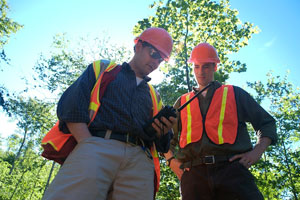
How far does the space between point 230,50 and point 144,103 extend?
10760mm

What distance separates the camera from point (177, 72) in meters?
11.4

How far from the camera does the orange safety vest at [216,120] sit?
283cm

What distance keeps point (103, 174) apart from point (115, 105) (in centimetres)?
65

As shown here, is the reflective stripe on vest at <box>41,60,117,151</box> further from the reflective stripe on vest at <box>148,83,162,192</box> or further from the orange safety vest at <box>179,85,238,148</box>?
the orange safety vest at <box>179,85,238,148</box>

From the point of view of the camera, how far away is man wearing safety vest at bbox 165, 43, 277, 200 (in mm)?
2555

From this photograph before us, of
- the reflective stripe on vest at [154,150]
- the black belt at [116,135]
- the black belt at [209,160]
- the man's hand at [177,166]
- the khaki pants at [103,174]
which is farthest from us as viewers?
the man's hand at [177,166]

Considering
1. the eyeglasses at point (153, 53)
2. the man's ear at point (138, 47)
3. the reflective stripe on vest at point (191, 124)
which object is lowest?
the reflective stripe on vest at point (191, 124)

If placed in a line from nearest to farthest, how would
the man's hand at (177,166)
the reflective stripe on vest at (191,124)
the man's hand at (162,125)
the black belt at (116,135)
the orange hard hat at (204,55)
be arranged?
the black belt at (116,135) < the man's hand at (162,125) < the reflective stripe on vest at (191,124) < the man's hand at (177,166) < the orange hard hat at (204,55)

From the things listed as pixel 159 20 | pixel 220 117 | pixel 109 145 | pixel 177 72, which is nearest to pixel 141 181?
pixel 109 145

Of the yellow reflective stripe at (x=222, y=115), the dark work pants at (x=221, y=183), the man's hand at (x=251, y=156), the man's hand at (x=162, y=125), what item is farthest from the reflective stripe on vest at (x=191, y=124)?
the man's hand at (x=162, y=125)

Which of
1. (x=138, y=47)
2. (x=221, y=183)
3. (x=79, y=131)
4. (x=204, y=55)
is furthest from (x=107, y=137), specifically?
(x=204, y=55)

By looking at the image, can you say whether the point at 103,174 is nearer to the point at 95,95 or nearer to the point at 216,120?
the point at 95,95

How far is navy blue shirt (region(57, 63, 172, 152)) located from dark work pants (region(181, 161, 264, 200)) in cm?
60

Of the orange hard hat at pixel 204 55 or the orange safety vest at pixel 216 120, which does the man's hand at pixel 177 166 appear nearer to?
the orange safety vest at pixel 216 120
